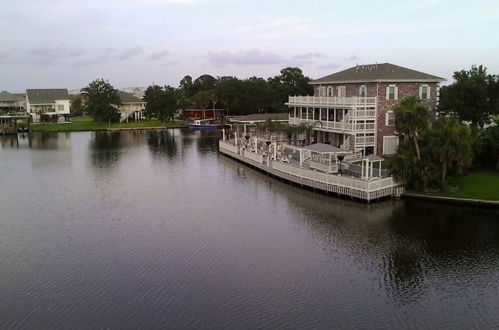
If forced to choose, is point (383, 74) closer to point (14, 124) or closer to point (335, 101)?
point (335, 101)

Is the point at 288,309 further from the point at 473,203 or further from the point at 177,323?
the point at 473,203

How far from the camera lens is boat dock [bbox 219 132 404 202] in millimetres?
37656

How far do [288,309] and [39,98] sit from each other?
4925 inches

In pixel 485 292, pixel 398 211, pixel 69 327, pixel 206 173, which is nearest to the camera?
pixel 69 327

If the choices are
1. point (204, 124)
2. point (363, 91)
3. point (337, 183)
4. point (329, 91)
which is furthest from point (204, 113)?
point (337, 183)

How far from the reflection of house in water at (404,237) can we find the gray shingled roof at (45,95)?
10734 centimetres

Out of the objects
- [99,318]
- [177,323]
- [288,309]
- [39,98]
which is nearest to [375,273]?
[288,309]

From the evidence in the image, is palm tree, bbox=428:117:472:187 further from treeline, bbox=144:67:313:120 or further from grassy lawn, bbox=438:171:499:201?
treeline, bbox=144:67:313:120

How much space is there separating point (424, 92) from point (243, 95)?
6358 centimetres

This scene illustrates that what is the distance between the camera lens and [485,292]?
74.3ft

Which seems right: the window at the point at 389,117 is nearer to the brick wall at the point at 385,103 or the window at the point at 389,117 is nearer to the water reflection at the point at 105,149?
the brick wall at the point at 385,103

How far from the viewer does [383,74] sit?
170 ft

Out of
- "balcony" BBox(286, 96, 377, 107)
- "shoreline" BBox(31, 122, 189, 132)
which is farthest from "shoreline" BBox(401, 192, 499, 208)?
"shoreline" BBox(31, 122, 189, 132)

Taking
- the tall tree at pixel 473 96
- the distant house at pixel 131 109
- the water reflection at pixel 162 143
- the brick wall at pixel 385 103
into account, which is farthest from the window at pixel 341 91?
the distant house at pixel 131 109
